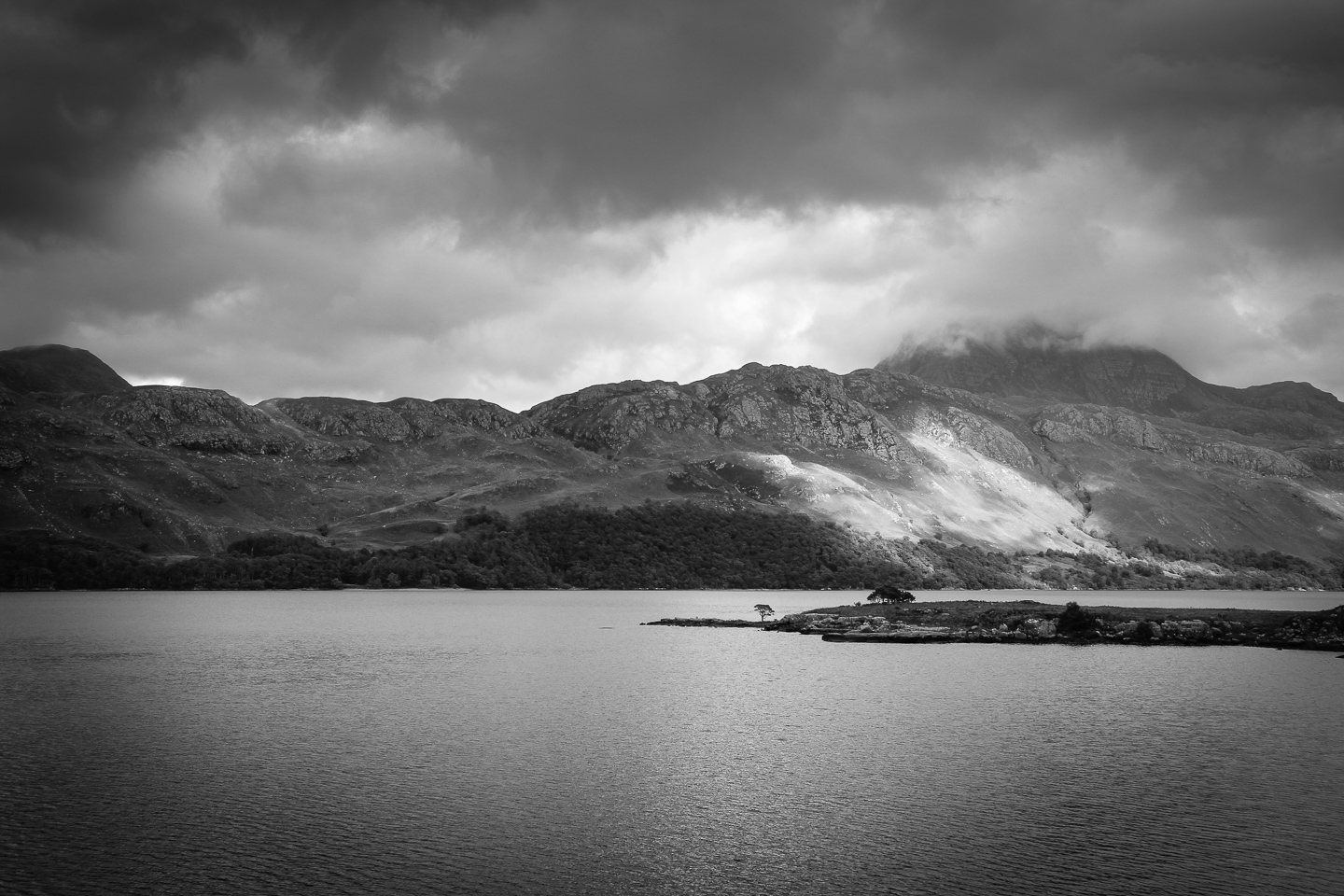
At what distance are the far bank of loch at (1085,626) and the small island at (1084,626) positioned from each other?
0.09m

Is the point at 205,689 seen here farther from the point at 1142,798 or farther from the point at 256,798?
the point at 1142,798

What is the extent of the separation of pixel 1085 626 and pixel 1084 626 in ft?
0.38

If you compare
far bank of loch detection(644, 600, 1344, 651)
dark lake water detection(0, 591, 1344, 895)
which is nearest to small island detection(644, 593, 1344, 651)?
far bank of loch detection(644, 600, 1344, 651)

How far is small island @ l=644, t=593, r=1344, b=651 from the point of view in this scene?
11250 cm

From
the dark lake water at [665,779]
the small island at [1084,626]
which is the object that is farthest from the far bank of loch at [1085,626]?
the dark lake water at [665,779]

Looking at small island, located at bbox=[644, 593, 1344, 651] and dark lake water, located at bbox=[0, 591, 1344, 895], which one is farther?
small island, located at bbox=[644, 593, 1344, 651]

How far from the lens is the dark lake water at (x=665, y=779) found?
32.8 meters

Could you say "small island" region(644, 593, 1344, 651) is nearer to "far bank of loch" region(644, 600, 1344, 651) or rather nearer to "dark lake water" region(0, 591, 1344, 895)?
"far bank of loch" region(644, 600, 1344, 651)

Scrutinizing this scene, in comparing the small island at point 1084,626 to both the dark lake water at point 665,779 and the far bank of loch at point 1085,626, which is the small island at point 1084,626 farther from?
the dark lake water at point 665,779

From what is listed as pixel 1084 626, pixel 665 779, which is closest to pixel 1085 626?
pixel 1084 626

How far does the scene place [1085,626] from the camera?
12462 centimetres

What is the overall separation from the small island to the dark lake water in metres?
23.4

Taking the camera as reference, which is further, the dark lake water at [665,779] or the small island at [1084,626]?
the small island at [1084,626]

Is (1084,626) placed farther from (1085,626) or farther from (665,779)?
(665,779)
